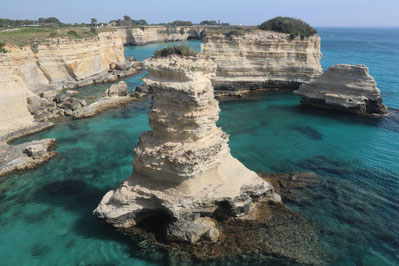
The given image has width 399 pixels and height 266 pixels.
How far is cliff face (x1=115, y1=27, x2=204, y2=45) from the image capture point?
83438mm

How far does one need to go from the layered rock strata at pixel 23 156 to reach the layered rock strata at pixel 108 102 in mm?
7177

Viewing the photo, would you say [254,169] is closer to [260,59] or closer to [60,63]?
[260,59]

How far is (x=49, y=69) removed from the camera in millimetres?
32000

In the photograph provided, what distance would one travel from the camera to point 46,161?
1745cm

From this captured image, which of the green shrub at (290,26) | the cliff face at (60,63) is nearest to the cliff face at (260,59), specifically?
the green shrub at (290,26)

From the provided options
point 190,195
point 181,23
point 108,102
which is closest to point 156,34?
point 181,23

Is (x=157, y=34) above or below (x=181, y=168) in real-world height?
above

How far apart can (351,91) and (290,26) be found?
13172 mm

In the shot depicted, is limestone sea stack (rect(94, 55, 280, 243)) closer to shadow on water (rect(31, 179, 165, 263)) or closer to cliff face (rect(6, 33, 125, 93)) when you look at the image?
shadow on water (rect(31, 179, 165, 263))

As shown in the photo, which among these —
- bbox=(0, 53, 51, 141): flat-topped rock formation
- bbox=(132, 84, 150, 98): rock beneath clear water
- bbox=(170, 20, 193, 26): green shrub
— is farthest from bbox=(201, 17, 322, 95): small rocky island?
bbox=(170, 20, 193, 26): green shrub

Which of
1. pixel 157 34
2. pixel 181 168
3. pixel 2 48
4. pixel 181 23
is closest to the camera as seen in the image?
pixel 181 168

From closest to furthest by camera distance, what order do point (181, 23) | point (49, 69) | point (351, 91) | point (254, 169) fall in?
point (254, 169) → point (351, 91) → point (49, 69) → point (181, 23)

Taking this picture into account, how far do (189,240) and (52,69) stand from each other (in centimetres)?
3007

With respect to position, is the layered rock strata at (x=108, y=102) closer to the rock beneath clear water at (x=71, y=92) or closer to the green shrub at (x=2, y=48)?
the rock beneath clear water at (x=71, y=92)
